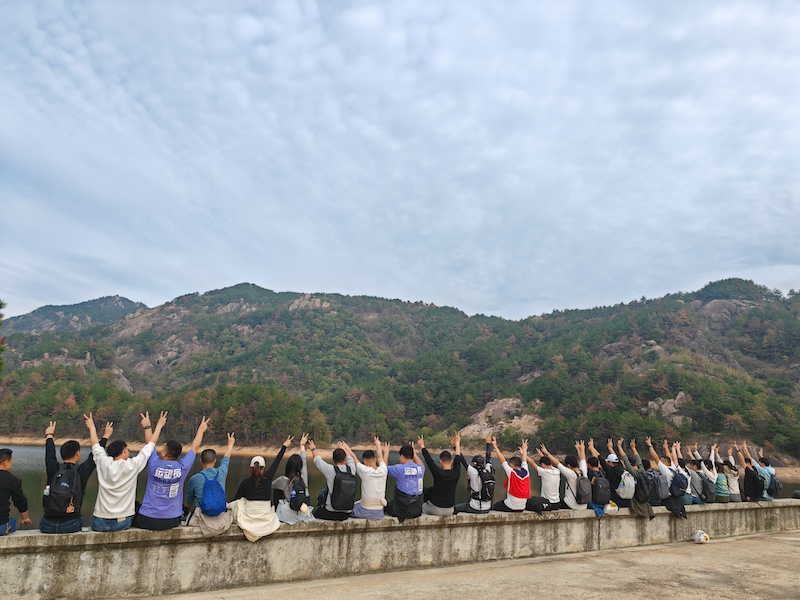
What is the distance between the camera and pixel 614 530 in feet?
33.0

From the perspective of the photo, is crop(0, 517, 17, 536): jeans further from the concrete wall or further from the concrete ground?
the concrete ground

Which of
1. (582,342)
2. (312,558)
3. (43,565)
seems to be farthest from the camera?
(582,342)

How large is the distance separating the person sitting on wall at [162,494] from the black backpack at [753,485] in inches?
551

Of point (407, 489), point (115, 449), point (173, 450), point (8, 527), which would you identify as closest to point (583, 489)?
point (407, 489)

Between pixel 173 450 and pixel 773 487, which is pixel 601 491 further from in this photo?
pixel 173 450

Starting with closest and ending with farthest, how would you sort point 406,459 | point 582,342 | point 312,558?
1. point 312,558
2. point 406,459
3. point 582,342

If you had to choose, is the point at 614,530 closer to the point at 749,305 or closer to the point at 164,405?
the point at 164,405

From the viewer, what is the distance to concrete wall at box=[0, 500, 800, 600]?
Answer: 18.2ft

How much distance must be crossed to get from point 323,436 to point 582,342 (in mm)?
101598

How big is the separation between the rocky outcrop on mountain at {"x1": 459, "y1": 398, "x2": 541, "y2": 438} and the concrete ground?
11891 centimetres

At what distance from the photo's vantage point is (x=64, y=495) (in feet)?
18.8

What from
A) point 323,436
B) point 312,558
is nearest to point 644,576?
point 312,558

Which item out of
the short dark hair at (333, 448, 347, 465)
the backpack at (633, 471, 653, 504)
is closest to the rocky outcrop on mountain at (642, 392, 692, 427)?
the backpack at (633, 471, 653, 504)

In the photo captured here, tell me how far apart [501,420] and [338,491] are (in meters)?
134
